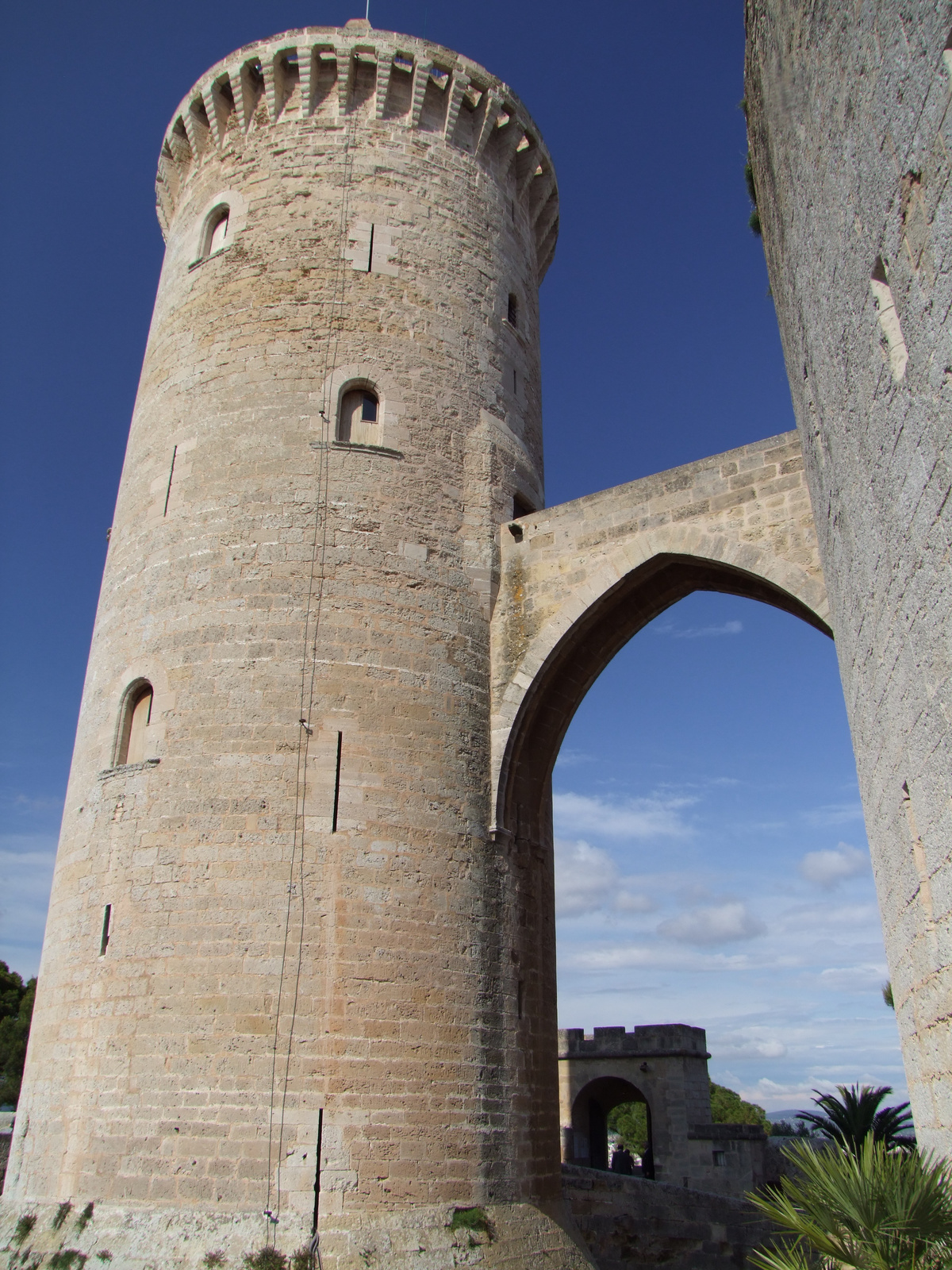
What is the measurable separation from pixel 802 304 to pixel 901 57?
239 cm

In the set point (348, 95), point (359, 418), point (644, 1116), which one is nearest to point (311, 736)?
point (359, 418)

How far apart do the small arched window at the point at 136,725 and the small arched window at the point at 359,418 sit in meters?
2.99

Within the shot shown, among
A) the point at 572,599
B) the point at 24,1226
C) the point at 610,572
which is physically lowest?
the point at 24,1226

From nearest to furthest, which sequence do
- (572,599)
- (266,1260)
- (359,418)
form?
(266,1260)
(572,599)
(359,418)

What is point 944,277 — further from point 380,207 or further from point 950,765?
point 380,207

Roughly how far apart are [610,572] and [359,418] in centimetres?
286

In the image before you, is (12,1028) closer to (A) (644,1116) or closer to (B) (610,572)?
(B) (610,572)

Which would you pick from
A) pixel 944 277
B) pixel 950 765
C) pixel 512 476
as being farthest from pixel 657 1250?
→ pixel 944 277

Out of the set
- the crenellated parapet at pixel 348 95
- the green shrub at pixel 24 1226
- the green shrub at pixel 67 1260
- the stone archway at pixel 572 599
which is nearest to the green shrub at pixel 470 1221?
the stone archway at pixel 572 599

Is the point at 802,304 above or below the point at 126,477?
below

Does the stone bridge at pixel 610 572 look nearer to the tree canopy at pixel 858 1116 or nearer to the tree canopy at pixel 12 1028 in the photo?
the tree canopy at pixel 858 1116

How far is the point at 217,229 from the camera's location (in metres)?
10.9

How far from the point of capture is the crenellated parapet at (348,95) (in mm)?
10805

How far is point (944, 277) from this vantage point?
3.03 m
